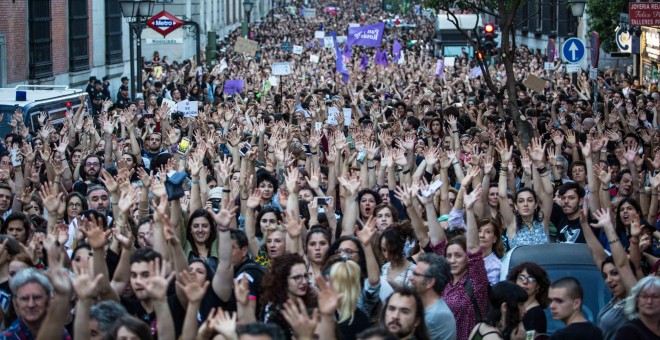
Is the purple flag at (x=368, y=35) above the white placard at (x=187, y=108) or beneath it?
above

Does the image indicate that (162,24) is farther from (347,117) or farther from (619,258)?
(619,258)

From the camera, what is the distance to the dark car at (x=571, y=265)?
848cm

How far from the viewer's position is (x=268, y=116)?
19.1 m

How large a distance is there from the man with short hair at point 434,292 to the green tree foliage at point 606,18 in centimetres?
2978

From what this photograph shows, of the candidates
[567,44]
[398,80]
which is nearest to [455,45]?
[398,80]

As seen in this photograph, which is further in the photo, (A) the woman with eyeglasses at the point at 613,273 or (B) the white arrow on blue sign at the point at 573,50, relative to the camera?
(B) the white arrow on blue sign at the point at 573,50

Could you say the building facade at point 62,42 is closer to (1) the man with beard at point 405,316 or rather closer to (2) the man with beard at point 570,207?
(2) the man with beard at point 570,207

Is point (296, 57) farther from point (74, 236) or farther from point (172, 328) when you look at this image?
point (172, 328)

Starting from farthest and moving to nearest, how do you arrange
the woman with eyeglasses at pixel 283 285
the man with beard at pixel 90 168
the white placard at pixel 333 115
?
the white placard at pixel 333 115, the man with beard at pixel 90 168, the woman with eyeglasses at pixel 283 285

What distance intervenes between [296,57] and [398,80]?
33.0 feet

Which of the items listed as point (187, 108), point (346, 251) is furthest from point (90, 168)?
point (187, 108)

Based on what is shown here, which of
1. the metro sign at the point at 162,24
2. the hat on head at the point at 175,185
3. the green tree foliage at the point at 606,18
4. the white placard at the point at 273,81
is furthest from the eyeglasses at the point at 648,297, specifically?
the green tree foliage at the point at 606,18

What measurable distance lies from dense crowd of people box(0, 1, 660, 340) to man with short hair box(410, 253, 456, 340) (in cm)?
1

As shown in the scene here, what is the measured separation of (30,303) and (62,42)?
26871 millimetres
